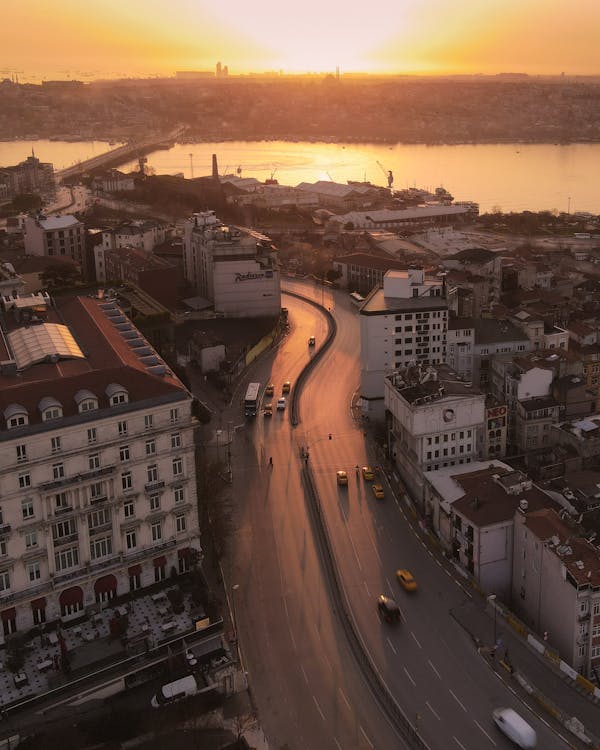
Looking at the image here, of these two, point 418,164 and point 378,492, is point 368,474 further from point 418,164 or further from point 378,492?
point 418,164

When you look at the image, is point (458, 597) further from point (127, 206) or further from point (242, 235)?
point (127, 206)

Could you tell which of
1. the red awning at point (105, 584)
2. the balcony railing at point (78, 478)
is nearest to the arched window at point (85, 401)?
the balcony railing at point (78, 478)

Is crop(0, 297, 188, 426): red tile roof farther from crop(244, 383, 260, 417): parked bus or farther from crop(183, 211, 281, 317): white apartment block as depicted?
crop(183, 211, 281, 317): white apartment block

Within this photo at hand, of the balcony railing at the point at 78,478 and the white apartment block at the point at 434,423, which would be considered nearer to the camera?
the balcony railing at the point at 78,478

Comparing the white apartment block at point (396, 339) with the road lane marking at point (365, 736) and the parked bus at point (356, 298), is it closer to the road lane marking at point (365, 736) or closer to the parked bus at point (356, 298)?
the parked bus at point (356, 298)

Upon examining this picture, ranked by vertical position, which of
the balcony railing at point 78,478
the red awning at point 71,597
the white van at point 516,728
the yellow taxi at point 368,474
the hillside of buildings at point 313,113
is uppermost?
the hillside of buildings at point 313,113

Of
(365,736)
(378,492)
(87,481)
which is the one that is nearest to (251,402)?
(378,492)

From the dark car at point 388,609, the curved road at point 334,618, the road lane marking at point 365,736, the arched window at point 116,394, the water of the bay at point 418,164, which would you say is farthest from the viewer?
the water of the bay at point 418,164

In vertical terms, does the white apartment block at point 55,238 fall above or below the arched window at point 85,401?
above
